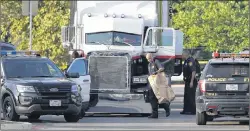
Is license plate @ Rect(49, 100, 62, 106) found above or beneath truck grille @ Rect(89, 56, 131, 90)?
beneath

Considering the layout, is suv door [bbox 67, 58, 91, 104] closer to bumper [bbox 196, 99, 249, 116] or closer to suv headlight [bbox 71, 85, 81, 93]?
suv headlight [bbox 71, 85, 81, 93]

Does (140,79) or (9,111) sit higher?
(140,79)

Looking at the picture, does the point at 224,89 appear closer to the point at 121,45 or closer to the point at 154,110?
the point at 154,110

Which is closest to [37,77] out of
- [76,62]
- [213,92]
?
[76,62]

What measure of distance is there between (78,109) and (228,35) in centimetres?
3093

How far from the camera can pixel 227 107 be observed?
18828 millimetres

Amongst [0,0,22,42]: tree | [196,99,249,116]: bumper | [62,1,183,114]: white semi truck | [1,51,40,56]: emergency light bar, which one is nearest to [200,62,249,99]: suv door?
[196,99,249,116]: bumper

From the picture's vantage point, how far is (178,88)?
42.0m

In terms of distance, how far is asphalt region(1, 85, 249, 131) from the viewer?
60.7 feet

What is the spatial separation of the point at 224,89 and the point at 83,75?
14.7 feet

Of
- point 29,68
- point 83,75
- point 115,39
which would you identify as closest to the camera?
point 29,68

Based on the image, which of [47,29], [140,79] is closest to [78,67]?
[140,79]

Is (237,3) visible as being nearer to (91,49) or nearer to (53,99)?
(91,49)

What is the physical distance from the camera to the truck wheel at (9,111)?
775 inches
